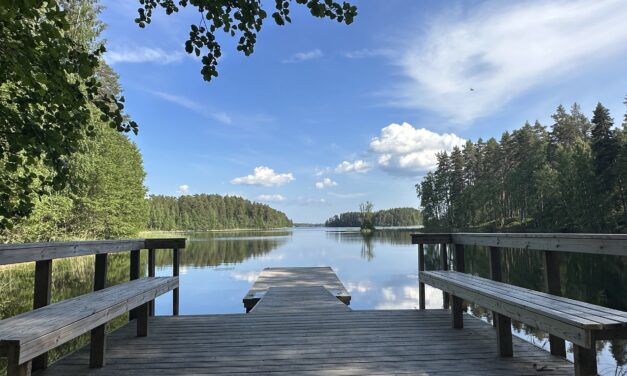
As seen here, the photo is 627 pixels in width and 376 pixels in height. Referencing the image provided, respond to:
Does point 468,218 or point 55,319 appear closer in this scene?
point 55,319

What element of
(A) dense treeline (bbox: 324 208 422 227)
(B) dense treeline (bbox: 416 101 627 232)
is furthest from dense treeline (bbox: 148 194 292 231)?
(B) dense treeline (bbox: 416 101 627 232)

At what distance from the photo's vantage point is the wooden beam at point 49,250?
292 cm

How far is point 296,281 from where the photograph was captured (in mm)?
9516

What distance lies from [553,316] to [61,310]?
3.39m

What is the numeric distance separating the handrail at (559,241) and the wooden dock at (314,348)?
0.93 meters

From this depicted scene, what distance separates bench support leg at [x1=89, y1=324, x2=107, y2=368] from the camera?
10.7ft

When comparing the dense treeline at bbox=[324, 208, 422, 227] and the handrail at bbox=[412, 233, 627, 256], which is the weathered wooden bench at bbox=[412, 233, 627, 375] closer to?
the handrail at bbox=[412, 233, 627, 256]

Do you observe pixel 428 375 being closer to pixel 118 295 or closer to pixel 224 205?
pixel 118 295

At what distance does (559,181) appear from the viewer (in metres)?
33.2

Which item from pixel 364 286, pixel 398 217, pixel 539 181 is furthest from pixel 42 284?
pixel 398 217

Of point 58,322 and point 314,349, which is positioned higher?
point 58,322

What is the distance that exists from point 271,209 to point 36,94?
451 ft

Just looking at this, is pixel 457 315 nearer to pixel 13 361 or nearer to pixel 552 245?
pixel 552 245

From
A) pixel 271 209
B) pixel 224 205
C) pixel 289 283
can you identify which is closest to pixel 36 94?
pixel 289 283
